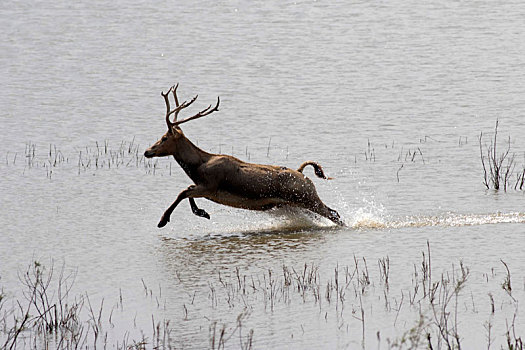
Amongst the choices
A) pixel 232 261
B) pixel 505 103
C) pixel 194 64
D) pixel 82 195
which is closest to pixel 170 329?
pixel 232 261

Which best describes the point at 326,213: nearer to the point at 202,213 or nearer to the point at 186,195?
the point at 202,213

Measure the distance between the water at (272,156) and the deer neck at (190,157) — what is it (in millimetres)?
736

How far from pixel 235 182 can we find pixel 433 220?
226 centimetres

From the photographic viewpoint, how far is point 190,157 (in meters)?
12.2

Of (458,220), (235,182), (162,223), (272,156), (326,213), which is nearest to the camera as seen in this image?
(162,223)

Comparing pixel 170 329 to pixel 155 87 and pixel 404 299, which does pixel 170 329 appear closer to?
pixel 404 299

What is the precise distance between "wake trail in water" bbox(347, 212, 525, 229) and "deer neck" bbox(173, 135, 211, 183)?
5.99 feet

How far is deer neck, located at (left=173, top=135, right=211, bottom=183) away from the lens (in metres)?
12.2

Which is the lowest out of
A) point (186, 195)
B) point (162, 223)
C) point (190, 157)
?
point (162, 223)

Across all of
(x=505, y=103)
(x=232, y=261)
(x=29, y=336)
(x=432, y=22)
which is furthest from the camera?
(x=432, y=22)

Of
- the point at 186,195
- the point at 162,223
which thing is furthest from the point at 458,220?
the point at 162,223

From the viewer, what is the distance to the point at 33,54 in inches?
1115

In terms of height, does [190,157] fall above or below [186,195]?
above

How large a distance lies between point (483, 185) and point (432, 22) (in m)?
18.7
